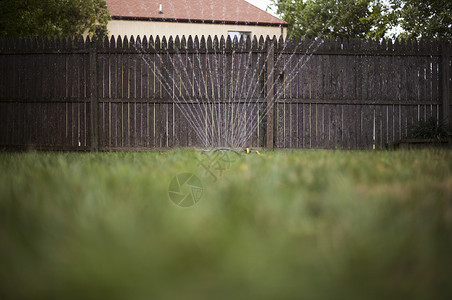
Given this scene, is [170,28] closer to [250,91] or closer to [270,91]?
[250,91]

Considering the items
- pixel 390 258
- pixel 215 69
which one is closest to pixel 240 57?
pixel 215 69

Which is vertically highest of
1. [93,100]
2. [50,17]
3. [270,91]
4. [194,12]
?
[194,12]

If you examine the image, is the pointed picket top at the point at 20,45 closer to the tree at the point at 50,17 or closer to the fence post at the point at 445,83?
the tree at the point at 50,17

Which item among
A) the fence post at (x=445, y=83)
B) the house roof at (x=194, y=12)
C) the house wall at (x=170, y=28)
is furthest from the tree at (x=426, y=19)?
the fence post at (x=445, y=83)

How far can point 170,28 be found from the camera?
65.6 feet

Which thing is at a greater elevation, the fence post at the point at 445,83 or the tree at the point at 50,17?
the tree at the point at 50,17

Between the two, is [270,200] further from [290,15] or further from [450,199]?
[290,15]

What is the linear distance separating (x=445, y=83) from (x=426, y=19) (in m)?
10.3

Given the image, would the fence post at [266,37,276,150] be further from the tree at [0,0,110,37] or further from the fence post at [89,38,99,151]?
the tree at [0,0,110,37]

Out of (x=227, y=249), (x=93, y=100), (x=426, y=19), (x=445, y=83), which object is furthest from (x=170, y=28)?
Answer: (x=227, y=249)

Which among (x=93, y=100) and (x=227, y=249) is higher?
(x=93, y=100)

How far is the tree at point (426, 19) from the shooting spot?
14.7 meters

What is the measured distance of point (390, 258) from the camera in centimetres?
64

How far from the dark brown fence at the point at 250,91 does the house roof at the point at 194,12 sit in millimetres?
13531
